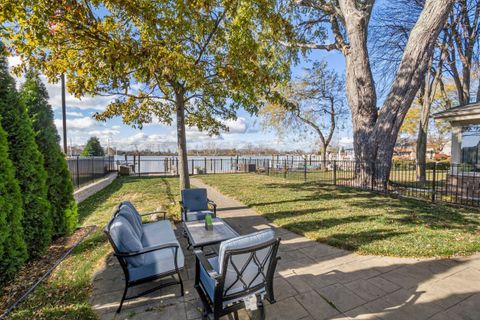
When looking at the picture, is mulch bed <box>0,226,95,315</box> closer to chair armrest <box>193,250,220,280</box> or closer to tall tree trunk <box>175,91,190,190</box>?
chair armrest <box>193,250,220,280</box>

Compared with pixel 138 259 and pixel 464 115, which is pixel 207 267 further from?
pixel 464 115

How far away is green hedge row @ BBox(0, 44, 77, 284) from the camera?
299cm

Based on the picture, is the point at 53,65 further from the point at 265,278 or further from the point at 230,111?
the point at 265,278

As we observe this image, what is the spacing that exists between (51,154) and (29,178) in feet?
2.90

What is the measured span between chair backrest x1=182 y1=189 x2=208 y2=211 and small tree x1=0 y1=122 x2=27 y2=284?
105 inches

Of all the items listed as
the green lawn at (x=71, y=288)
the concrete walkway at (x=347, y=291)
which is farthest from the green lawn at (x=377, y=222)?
the green lawn at (x=71, y=288)

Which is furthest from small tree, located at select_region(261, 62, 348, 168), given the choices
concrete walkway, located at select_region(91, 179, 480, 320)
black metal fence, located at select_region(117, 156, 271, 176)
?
concrete walkway, located at select_region(91, 179, 480, 320)

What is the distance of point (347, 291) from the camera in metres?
2.70

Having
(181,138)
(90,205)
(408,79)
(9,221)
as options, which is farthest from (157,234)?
(408,79)

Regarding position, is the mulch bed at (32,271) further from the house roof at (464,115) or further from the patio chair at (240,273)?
the house roof at (464,115)

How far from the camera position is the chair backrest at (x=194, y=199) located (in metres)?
5.10

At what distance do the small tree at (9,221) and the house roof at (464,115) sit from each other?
12.0 m

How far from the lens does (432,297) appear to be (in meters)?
2.55

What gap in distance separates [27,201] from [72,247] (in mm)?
1176
